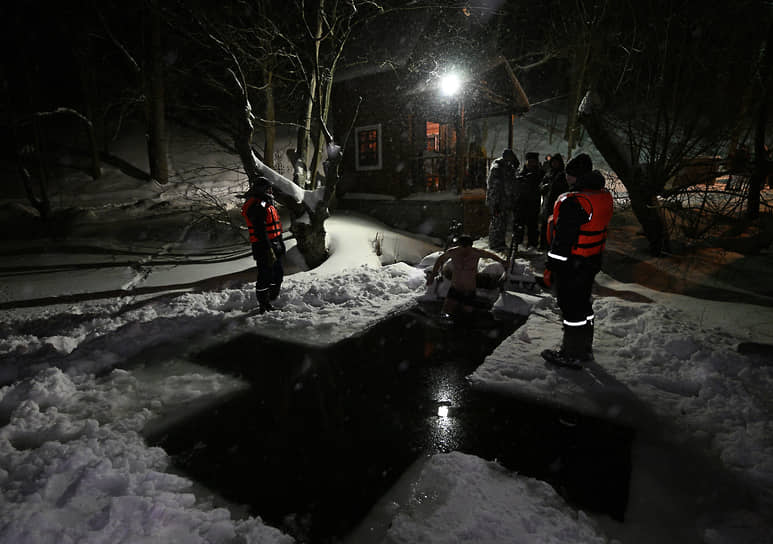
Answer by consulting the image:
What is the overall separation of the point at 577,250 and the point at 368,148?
13.6 m

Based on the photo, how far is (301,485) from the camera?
2820 mm

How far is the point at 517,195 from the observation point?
30.8 ft

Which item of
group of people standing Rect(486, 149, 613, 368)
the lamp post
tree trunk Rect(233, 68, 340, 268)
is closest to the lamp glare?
the lamp post

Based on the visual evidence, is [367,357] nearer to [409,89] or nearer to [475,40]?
[409,89]

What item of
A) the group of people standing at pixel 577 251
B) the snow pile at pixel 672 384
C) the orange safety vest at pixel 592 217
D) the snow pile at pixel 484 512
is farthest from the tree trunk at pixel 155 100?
the snow pile at pixel 484 512

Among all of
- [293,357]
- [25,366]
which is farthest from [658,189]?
[25,366]

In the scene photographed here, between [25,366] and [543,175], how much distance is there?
9753 millimetres

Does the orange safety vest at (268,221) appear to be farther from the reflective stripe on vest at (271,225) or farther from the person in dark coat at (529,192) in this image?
the person in dark coat at (529,192)

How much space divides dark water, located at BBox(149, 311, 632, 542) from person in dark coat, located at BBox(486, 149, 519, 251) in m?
5.32

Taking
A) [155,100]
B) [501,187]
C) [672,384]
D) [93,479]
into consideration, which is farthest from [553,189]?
[155,100]

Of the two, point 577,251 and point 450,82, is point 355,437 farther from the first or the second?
point 450,82

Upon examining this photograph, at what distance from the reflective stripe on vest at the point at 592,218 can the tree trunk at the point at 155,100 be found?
15.3 metres

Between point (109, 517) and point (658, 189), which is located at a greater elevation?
point (658, 189)

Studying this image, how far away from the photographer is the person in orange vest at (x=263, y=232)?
6.31m
